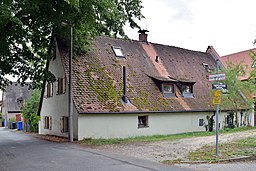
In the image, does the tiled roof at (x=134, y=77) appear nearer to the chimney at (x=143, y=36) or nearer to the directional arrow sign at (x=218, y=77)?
the chimney at (x=143, y=36)

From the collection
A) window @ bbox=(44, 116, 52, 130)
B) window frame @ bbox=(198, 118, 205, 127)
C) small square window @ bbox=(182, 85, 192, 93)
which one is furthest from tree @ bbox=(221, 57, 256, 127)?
window @ bbox=(44, 116, 52, 130)

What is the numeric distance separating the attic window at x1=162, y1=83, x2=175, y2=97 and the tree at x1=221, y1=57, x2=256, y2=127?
4.18m

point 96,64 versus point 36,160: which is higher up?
point 96,64

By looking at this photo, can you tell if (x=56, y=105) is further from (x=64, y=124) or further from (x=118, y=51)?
(x=118, y=51)

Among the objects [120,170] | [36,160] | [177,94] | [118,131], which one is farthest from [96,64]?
[120,170]

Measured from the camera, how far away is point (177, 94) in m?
27.4

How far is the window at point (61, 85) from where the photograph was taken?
24109 millimetres

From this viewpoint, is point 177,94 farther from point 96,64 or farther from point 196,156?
point 196,156

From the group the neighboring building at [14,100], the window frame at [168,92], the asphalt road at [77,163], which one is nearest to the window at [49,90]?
the window frame at [168,92]

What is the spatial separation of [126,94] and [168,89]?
4.72 metres

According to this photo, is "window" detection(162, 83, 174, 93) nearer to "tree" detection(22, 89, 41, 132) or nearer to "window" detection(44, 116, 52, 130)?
"window" detection(44, 116, 52, 130)

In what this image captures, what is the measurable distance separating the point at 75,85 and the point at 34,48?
13.7ft

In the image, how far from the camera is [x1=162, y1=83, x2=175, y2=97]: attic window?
26.6 m

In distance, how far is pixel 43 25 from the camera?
19.4 metres
